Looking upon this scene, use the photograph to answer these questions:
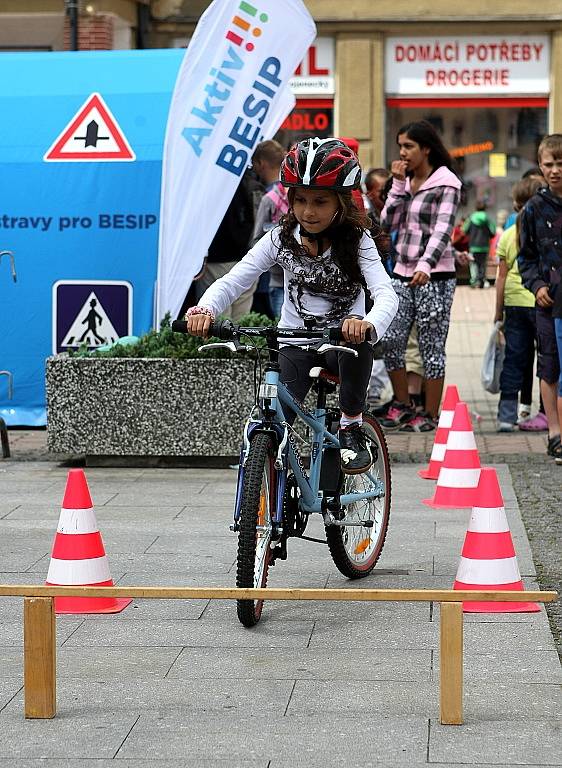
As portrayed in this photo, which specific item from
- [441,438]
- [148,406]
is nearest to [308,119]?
[148,406]

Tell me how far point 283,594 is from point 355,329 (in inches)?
47.8

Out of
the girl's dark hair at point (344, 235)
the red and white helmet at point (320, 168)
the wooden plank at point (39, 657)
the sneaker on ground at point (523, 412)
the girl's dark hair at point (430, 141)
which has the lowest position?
the wooden plank at point (39, 657)

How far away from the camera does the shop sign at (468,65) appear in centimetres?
2339

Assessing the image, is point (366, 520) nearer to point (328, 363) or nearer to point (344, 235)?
point (328, 363)

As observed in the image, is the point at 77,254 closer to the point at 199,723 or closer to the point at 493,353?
the point at 493,353

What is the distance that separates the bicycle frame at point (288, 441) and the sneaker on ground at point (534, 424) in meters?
4.88

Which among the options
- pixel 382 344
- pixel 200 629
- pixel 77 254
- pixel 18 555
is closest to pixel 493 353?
pixel 382 344

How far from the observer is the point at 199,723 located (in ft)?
13.8

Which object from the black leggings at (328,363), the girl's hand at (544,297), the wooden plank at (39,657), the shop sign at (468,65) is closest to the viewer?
the wooden plank at (39,657)

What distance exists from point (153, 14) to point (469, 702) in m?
20.2

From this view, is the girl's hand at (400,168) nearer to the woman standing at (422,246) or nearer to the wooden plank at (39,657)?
the woman standing at (422,246)

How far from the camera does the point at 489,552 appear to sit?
5.45m

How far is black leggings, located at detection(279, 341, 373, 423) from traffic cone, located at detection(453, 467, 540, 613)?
2.03ft

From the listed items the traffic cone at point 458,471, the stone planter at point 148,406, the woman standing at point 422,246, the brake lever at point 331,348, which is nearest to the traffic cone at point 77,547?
the brake lever at point 331,348
